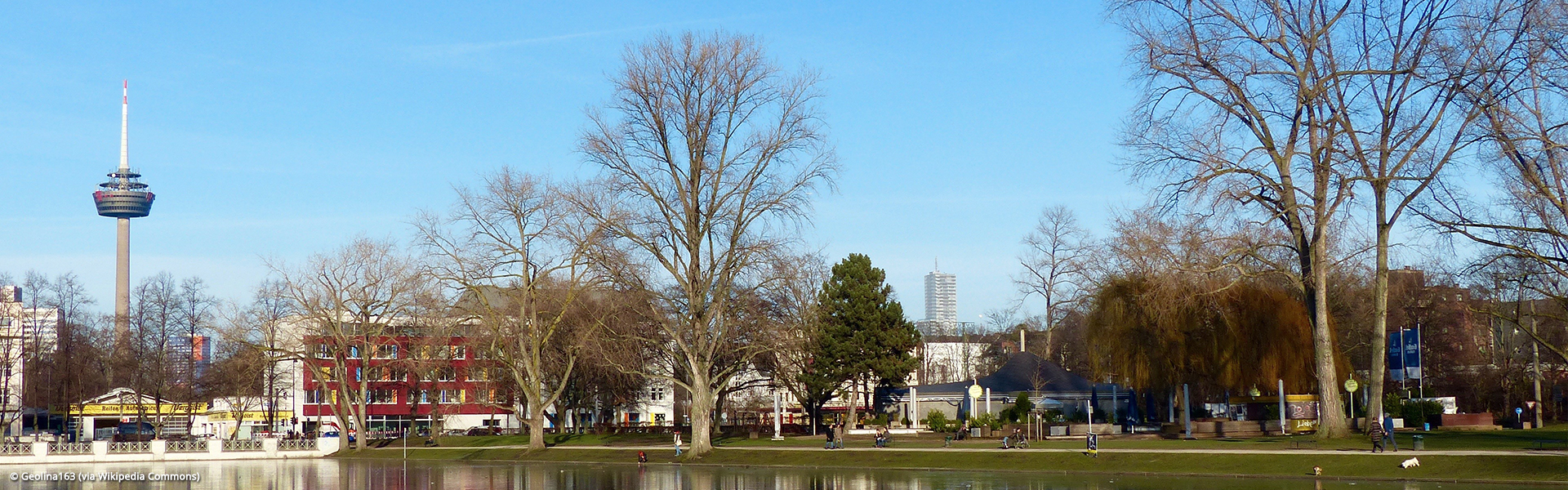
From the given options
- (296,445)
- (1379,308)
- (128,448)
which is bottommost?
(296,445)

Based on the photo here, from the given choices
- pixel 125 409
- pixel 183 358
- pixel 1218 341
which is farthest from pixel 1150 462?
pixel 125 409

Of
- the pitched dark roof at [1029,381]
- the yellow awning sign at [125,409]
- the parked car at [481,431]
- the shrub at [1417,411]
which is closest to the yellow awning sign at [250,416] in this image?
the yellow awning sign at [125,409]

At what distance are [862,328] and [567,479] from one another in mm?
28674

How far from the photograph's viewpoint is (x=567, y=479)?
42.8 m

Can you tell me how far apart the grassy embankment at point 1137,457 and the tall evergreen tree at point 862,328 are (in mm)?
7234

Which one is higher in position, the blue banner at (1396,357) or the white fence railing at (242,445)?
the blue banner at (1396,357)

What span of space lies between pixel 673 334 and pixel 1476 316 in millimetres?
39733

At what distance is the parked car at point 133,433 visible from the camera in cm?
8294

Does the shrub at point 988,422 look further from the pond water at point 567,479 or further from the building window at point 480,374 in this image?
the building window at point 480,374

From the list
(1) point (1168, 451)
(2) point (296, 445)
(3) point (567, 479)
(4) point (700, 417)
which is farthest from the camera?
(2) point (296, 445)

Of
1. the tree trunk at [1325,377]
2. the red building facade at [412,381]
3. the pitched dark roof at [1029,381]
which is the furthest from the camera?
the pitched dark roof at [1029,381]

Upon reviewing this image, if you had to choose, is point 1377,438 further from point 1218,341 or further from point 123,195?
point 123,195

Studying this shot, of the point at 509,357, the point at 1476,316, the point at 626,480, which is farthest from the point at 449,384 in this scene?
the point at 1476,316

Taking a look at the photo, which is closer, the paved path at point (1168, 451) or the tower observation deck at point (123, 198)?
the paved path at point (1168, 451)
